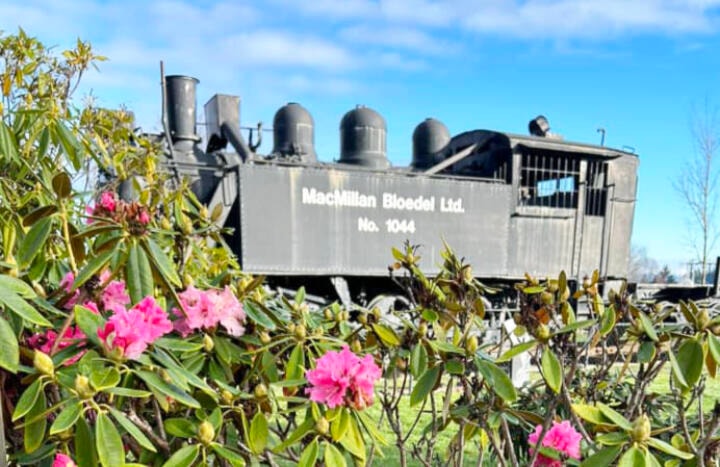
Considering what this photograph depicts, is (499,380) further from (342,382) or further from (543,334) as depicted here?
(342,382)

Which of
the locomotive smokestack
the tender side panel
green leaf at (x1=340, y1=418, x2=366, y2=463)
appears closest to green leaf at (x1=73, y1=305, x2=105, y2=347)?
green leaf at (x1=340, y1=418, x2=366, y2=463)

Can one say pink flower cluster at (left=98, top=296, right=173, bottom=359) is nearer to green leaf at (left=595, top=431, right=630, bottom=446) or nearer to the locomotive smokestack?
green leaf at (left=595, top=431, right=630, bottom=446)

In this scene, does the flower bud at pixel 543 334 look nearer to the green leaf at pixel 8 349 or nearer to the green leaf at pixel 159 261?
the green leaf at pixel 159 261

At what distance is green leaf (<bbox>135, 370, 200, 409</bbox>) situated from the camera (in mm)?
778

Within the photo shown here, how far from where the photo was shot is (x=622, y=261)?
28.3 ft

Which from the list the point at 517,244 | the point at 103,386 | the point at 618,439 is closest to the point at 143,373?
the point at 103,386

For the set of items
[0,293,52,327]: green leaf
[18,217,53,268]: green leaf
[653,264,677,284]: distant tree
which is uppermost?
[18,217,53,268]: green leaf

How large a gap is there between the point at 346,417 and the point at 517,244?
24.6 feet

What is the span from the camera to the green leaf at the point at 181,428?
88 cm

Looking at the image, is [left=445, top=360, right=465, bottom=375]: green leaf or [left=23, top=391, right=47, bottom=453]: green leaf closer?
[left=23, top=391, right=47, bottom=453]: green leaf

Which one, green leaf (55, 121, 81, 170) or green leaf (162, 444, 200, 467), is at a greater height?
green leaf (55, 121, 81, 170)

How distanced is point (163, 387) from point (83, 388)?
→ 4.6 inches

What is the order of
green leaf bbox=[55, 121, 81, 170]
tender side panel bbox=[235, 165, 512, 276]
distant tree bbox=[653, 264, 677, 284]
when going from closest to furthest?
1. green leaf bbox=[55, 121, 81, 170]
2. tender side panel bbox=[235, 165, 512, 276]
3. distant tree bbox=[653, 264, 677, 284]

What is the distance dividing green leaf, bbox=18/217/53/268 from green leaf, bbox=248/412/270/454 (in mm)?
494
